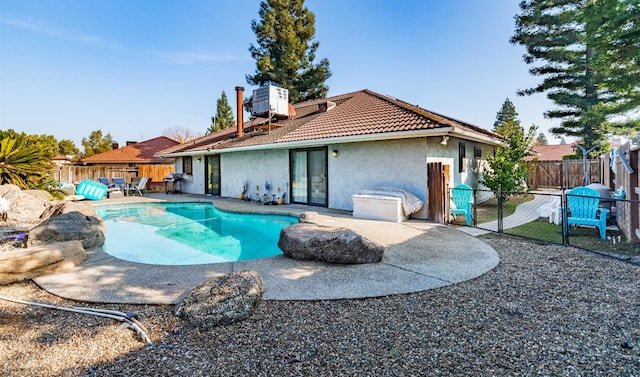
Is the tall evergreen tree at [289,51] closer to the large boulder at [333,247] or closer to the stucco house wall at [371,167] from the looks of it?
the stucco house wall at [371,167]

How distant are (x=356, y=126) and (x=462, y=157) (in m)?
4.19

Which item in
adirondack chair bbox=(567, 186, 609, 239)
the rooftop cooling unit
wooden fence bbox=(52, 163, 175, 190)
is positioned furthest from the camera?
wooden fence bbox=(52, 163, 175, 190)

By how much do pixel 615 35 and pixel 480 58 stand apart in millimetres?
7321

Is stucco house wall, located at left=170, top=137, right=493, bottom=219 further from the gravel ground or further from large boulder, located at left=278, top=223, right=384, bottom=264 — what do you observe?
the gravel ground

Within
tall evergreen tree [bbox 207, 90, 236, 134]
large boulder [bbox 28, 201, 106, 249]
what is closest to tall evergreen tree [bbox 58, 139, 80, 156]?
tall evergreen tree [bbox 207, 90, 236, 134]

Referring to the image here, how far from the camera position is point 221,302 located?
340 centimetres

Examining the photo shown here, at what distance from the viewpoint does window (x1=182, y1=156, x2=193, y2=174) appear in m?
20.1

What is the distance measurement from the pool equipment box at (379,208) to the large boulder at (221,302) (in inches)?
247

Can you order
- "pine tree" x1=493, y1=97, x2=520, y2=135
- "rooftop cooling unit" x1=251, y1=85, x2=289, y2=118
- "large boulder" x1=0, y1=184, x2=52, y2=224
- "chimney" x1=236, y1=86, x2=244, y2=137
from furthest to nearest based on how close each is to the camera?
"pine tree" x1=493, y1=97, x2=520, y2=135 → "chimney" x1=236, y1=86, x2=244, y2=137 → "rooftop cooling unit" x1=251, y1=85, x2=289, y2=118 → "large boulder" x1=0, y1=184, x2=52, y2=224

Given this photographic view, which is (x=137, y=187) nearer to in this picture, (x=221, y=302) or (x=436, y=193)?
(x=436, y=193)

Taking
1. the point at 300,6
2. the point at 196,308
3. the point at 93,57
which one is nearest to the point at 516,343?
the point at 196,308

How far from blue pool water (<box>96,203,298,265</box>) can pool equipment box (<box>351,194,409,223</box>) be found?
2.26 m

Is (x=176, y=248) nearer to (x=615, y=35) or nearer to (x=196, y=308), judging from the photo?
(x=196, y=308)

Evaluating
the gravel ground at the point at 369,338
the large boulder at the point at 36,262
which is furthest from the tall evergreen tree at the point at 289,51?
the gravel ground at the point at 369,338
